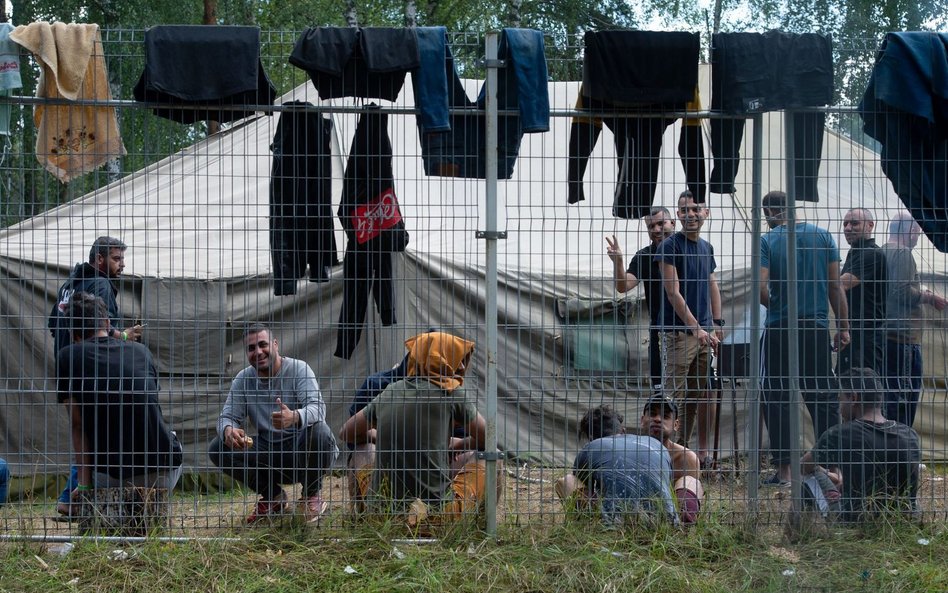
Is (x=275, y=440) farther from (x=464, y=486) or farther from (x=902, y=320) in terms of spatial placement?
(x=902, y=320)

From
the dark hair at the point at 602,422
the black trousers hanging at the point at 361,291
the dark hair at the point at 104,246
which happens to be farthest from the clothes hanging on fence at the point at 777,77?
the dark hair at the point at 104,246

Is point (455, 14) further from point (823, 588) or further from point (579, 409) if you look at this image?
point (823, 588)

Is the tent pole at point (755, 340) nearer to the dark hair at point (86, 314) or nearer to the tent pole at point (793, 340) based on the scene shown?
the tent pole at point (793, 340)

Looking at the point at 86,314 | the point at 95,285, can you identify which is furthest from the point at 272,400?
the point at 95,285

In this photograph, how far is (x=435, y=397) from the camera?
5.08m

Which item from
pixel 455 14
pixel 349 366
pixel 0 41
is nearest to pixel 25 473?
pixel 349 366

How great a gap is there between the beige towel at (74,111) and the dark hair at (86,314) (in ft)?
1.99

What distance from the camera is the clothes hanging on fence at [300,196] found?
5.10 meters

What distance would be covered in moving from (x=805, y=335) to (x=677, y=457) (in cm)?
93

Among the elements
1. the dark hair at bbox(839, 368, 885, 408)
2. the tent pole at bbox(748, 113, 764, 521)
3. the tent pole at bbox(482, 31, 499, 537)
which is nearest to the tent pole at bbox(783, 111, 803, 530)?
the tent pole at bbox(748, 113, 764, 521)

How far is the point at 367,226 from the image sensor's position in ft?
17.2

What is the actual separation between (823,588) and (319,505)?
7.96ft

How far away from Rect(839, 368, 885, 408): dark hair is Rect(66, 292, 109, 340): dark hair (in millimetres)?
3779

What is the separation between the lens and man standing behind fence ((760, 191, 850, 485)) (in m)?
5.20
